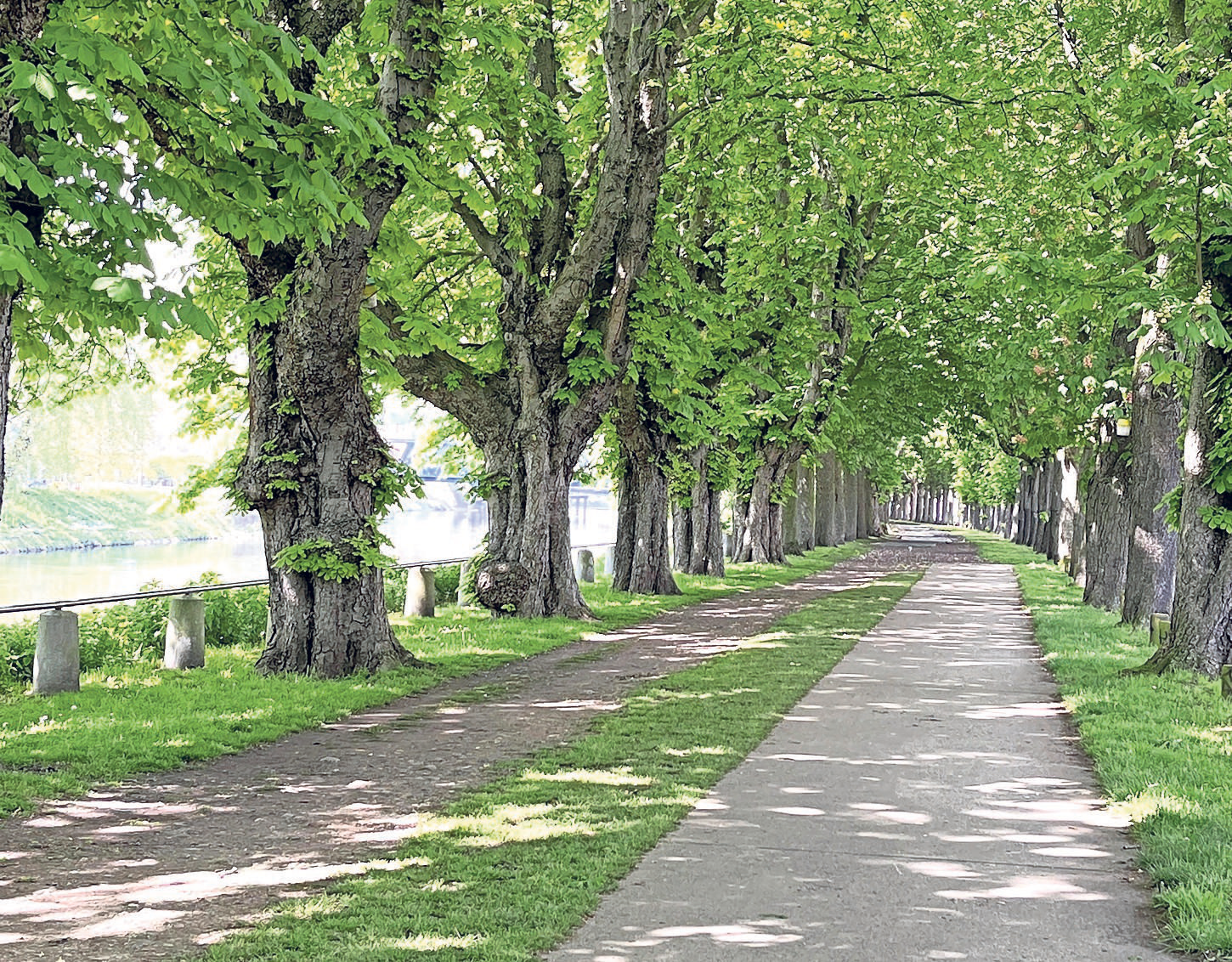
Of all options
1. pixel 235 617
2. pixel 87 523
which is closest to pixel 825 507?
pixel 87 523

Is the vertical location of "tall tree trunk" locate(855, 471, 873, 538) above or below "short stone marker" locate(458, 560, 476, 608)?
above

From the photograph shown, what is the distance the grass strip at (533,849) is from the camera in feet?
16.4

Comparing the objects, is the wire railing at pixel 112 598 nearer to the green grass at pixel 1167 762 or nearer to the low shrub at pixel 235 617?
the low shrub at pixel 235 617

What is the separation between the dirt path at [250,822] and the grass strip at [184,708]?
0.25 metres

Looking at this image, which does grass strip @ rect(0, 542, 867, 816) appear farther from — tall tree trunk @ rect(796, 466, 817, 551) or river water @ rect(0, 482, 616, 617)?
tall tree trunk @ rect(796, 466, 817, 551)

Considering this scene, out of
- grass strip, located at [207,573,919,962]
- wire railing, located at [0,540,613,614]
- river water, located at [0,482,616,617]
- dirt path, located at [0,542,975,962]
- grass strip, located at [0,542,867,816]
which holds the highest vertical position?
wire railing, located at [0,540,613,614]

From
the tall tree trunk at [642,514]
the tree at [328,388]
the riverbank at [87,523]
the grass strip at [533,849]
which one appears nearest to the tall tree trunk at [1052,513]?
the tall tree trunk at [642,514]

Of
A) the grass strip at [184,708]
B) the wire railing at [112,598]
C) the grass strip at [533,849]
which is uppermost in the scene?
the wire railing at [112,598]

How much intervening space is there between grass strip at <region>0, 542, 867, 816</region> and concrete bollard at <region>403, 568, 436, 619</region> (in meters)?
1.52

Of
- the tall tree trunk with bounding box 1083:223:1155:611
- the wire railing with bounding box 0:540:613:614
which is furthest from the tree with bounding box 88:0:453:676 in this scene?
the tall tree trunk with bounding box 1083:223:1155:611

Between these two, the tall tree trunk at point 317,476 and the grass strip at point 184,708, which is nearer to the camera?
the grass strip at point 184,708

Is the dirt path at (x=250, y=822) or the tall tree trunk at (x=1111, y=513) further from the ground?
the tall tree trunk at (x=1111, y=513)

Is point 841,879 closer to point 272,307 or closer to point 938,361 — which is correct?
point 272,307

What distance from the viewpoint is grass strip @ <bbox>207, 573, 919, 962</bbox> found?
5000 mm
